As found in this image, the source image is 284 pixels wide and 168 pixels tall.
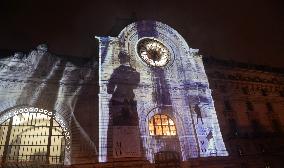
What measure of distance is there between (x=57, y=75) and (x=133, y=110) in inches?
268

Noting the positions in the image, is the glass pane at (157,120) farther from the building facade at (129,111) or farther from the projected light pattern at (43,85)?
the projected light pattern at (43,85)

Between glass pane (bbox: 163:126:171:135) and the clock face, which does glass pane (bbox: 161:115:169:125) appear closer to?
glass pane (bbox: 163:126:171:135)

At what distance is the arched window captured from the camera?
2238 cm

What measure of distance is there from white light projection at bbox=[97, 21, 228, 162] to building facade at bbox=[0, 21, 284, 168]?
3.3 inches

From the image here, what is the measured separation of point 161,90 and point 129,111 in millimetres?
3849

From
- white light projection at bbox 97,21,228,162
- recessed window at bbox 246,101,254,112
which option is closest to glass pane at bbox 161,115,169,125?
white light projection at bbox 97,21,228,162

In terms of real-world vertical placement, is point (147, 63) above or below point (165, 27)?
below

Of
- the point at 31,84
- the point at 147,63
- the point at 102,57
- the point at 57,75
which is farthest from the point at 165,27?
the point at 31,84

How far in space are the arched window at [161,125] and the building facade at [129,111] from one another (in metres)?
0.09

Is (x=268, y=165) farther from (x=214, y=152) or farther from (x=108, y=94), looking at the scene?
(x=108, y=94)

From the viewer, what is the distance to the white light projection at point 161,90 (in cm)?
2167

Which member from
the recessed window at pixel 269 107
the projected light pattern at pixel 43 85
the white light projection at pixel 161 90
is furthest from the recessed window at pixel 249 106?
the projected light pattern at pixel 43 85

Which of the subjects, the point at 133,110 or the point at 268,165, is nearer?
the point at 133,110

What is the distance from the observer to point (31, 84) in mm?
20812
